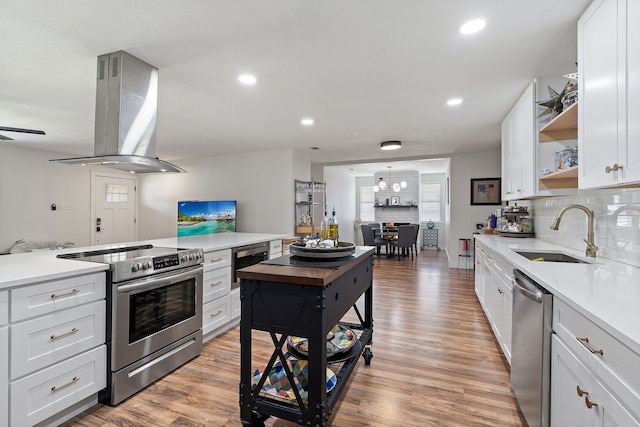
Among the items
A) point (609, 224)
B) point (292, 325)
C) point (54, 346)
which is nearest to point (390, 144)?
point (609, 224)

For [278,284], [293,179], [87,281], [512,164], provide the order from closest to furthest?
[278,284], [87,281], [512,164], [293,179]

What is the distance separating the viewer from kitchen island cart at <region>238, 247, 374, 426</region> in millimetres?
1461

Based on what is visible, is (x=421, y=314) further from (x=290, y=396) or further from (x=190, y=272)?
(x=190, y=272)

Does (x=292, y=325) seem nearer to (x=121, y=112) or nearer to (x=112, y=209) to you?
(x=121, y=112)

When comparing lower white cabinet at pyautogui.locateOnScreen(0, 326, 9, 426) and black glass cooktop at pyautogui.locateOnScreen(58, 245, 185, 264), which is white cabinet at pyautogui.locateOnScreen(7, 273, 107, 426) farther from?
black glass cooktop at pyautogui.locateOnScreen(58, 245, 185, 264)

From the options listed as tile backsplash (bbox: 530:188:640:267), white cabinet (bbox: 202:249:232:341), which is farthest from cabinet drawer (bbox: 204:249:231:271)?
tile backsplash (bbox: 530:188:640:267)

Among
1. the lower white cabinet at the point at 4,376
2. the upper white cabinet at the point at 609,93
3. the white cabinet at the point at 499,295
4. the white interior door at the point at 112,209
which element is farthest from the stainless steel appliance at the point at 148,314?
the white interior door at the point at 112,209

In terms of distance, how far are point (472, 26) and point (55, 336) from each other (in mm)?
3084

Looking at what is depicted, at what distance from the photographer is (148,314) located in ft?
7.20

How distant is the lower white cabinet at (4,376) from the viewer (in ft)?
4.91

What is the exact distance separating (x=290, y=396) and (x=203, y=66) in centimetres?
242

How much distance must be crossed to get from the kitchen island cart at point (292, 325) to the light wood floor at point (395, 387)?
27cm

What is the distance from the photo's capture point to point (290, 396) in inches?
64.9

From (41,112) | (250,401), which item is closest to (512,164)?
(250,401)
